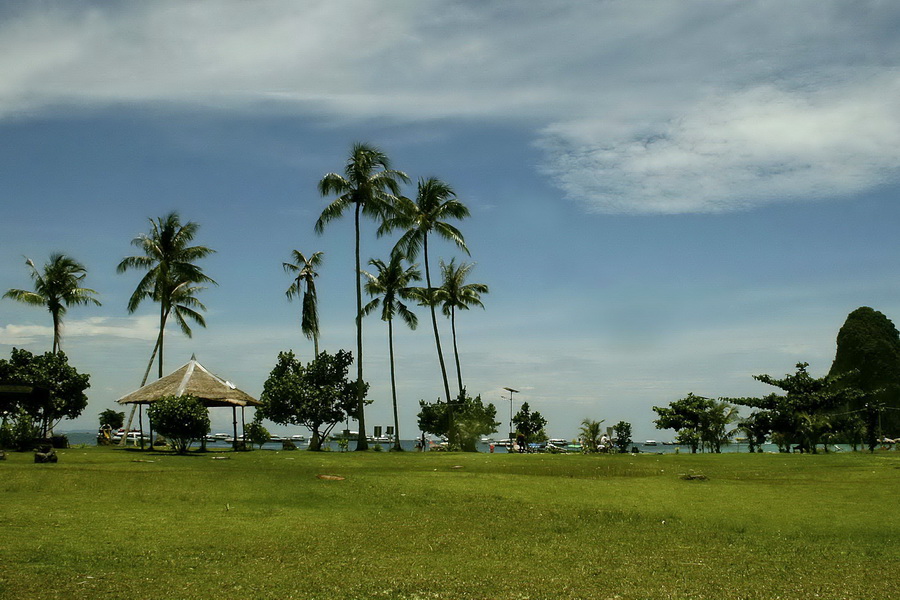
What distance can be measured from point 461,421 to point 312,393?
979cm

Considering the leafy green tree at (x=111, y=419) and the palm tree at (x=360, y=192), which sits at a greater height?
the palm tree at (x=360, y=192)

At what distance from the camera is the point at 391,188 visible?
44562 millimetres

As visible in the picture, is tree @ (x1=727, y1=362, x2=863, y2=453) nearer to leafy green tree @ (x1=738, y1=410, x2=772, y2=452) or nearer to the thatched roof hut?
leafy green tree @ (x1=738, y1=410, x2=772, y2=452)

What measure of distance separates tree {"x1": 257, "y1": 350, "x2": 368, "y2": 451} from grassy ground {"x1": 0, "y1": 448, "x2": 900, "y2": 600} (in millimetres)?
27415

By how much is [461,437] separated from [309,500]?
103ft

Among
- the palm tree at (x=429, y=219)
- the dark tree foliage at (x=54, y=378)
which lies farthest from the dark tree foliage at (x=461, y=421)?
the dark tree foliage at (x=54, y=378)

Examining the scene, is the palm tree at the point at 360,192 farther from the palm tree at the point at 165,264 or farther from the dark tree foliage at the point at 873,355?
the dark tree foliage at the point at 873,355

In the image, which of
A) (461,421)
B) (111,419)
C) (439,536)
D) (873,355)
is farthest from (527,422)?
(873,355)

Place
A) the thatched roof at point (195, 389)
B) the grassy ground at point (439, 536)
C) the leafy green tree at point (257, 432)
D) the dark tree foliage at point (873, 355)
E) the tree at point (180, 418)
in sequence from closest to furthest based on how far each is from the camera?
the grassy ground at point (439, 536) < the tree at point (180, 418) < the thatched roof at point (195, 389) < the leafy green tree at point (257, 432) < the dark tree foliage at point (873, 355)

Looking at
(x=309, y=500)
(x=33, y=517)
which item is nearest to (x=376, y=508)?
(x=309, y=500)

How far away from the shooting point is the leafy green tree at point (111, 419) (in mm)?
49862

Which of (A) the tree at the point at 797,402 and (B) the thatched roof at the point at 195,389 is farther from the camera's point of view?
(A) the tree at the point at 797,402

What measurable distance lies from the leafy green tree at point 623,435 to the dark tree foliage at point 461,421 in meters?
8.37

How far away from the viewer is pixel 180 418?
31.7m
